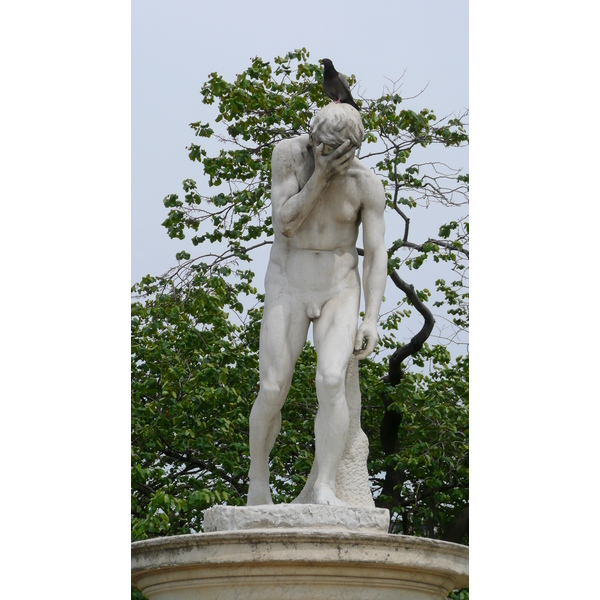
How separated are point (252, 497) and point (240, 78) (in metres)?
9.13

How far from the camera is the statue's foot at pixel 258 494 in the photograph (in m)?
7.70

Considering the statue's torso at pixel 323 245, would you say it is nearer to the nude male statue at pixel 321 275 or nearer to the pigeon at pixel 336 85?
the nude male statue at pixel 321 275

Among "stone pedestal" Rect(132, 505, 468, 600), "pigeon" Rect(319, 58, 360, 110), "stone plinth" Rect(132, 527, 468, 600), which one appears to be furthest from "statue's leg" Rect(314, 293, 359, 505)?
"pigeon" Rect(319, 58, 360, 110)

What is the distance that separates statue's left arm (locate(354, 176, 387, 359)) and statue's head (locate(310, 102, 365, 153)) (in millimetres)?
365

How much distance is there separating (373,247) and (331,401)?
1026 millimetres

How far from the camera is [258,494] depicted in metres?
7.71

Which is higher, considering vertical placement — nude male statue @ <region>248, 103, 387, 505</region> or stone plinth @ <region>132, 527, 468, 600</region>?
nude male statue @ <region>248, 103, 387, 505</region>

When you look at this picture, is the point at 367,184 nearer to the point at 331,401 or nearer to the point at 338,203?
the point at 338,203

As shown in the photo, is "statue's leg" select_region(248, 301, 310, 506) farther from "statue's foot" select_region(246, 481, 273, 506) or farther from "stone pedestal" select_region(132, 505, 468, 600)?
"stone pedestal" select_region(132, 505, 468, 600)

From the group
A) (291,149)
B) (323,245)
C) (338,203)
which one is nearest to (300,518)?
(323,245)

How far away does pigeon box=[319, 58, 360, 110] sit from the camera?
8039mm

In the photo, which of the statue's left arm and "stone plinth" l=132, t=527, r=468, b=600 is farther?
the statue's left arm

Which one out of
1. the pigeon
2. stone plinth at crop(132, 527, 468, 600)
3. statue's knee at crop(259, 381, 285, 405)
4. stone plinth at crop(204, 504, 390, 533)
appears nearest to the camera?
stone plinth at crop(132, 527, 468, 600)

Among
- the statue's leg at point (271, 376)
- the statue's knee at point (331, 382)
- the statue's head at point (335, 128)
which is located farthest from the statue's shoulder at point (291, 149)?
the statue's knee at point (331, 382)
